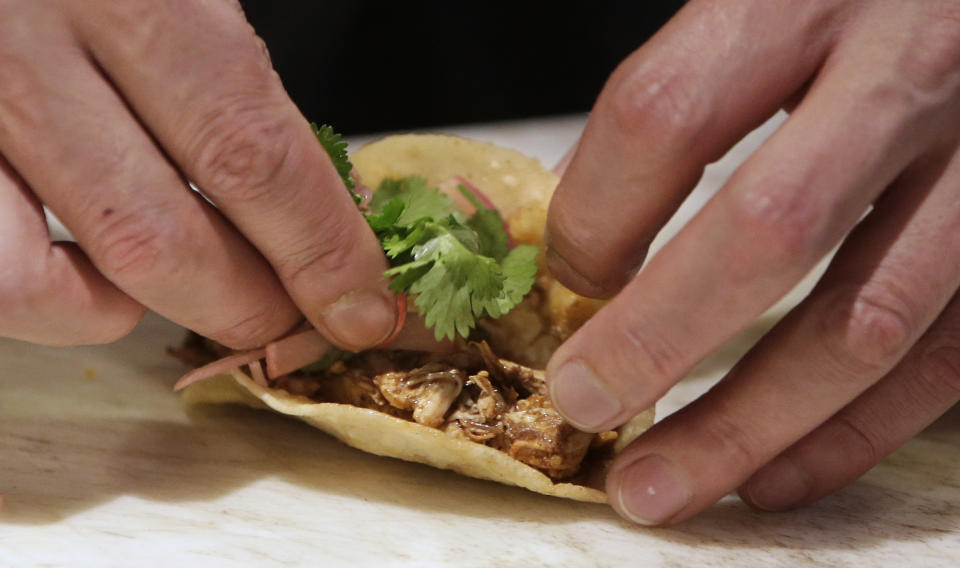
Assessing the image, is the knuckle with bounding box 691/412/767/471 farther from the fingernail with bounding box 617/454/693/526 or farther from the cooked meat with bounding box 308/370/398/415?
the cooked meat with bounding box 308/370/398/415

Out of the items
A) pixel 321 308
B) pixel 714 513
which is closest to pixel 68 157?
pixel 321 308

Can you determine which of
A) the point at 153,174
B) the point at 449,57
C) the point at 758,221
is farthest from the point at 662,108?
the point at 449,57

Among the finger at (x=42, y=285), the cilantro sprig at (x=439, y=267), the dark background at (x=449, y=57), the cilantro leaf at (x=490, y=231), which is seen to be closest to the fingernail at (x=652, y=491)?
the cilantro sprig at (x=439, y=267)

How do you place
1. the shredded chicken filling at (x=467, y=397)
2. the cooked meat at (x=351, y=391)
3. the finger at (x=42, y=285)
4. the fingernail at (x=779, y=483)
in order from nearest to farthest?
the finger at (x=42, y=285) < the fingernail at (x=779, y=483) < the shredded chicken filling at (x=467, y=397) < the cooked meat at (x=351, y=391)

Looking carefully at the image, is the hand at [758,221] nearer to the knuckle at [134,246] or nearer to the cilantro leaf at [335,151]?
the cilantro leaf at [335,151]

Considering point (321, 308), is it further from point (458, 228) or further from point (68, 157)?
point (68, 157)

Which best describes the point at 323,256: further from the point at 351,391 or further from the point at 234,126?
the point at 351,391

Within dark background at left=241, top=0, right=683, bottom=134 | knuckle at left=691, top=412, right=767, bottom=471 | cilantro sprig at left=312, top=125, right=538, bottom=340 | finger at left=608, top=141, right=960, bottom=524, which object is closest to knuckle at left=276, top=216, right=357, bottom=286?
cilantro sprig at left=312, top=125, right=538, bottom=340
